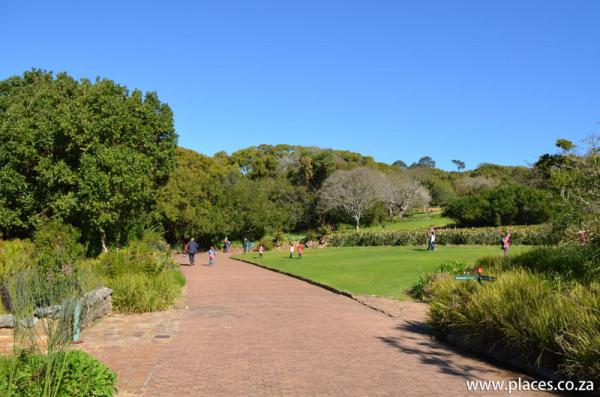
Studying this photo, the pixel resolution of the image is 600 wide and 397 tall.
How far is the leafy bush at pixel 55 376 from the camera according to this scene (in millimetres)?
5215

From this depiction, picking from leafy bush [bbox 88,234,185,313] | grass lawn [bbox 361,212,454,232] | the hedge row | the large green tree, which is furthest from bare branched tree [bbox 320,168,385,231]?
leafy bush [bbox 88,234,185,313]

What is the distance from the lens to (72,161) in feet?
86.0

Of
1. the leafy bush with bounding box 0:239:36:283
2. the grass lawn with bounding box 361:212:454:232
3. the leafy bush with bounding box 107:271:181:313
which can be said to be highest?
the grass lawn with bounding box 361:212:454:232

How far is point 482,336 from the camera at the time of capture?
9.29m

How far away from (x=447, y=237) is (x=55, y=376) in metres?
40.1

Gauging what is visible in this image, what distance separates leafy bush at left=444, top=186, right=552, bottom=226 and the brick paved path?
1607 inches

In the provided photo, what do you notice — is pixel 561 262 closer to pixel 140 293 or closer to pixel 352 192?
pixel 140 293

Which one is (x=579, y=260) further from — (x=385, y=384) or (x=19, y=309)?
(x=19, y=309)

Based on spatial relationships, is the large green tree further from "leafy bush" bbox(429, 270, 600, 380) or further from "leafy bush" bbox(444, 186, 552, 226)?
"leafy bush" bbox(444, 186, 552, 226)

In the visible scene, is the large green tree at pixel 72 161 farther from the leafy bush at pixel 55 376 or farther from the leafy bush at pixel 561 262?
the leafy bush at pixel 55 376

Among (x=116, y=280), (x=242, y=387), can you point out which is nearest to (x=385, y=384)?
(x=242, y=387)

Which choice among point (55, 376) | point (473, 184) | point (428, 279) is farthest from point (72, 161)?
point (473, 184)

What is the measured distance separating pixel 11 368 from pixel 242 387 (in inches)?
117

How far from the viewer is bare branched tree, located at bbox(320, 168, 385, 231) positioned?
6550 centimetres
